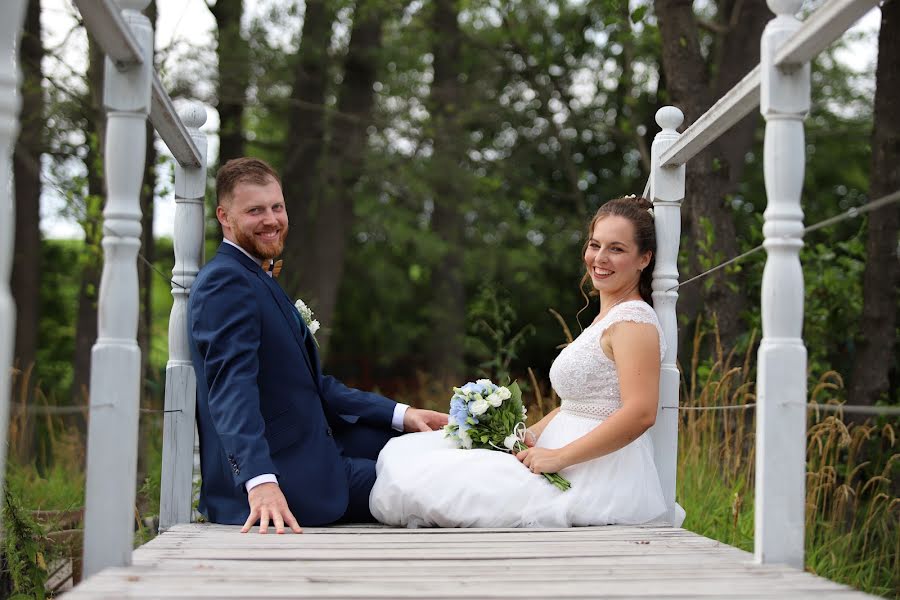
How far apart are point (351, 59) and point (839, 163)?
359 inches

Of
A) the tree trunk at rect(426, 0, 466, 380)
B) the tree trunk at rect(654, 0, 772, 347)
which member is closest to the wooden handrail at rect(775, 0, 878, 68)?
the tree trunk at rect(654, 0, 772, 347)

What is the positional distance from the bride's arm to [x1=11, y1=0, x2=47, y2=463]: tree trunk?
20.8 feet

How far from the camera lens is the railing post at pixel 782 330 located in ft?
7.53

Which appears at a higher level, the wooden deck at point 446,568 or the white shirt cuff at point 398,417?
the white shirt cuff at point 398,417

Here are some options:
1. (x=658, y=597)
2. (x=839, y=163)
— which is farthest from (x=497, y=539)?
(x=839, y=163)

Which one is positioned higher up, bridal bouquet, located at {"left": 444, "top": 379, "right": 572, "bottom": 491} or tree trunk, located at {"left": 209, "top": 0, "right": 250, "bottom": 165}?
tree trunk, located at {"left": 209, "top": 0, "right": 250, "bottom": 165}

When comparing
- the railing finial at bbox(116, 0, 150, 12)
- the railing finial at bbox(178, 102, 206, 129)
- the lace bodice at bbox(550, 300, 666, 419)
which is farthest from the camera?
the railing finial at bbox(178, 102, 206, 129)

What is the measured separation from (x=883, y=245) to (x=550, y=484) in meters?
3.24

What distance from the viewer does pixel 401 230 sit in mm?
13102

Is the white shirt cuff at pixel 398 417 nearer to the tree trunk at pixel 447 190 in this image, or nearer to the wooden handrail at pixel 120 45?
the wooden handrail at pixel 120 45

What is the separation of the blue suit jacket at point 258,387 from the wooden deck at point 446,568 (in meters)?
0.31

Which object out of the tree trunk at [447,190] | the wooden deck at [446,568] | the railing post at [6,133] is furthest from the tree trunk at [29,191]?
the railing post at [6,133]

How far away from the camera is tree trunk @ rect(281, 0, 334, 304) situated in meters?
10.8

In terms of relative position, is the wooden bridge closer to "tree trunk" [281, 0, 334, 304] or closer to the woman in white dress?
the woman in white dress
